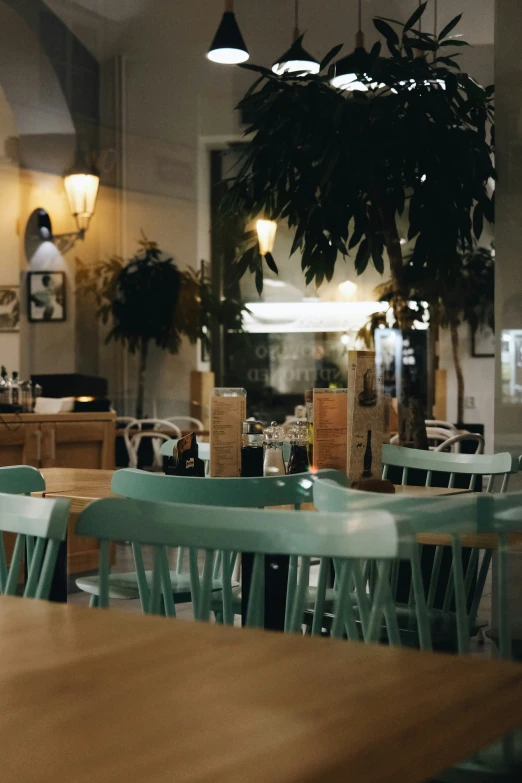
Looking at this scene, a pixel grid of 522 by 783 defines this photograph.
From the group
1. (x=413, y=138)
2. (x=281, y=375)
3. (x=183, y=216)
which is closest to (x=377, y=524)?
(x=413, y=138)

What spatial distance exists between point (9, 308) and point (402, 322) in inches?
137

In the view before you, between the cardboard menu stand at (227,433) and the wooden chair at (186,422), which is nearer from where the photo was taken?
the cardboard menu stand at (227,433)

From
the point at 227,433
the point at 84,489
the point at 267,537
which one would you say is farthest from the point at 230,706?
the point at 84,489

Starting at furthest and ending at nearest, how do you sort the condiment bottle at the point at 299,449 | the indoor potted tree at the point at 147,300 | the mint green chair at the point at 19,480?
the indoor potted tree at the point at 147,300 < the condiment bottle at the point at 299,449 < the mint green chair at the point at 19,480

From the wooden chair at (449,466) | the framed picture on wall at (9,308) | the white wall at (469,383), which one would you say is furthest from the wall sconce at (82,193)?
the wooden chair at (449,466)

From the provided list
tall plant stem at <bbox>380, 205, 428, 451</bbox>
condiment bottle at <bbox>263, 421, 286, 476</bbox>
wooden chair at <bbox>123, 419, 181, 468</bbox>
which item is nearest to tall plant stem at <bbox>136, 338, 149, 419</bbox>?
wooden chair at <bbox>123, 419, 181, 468</bbox>

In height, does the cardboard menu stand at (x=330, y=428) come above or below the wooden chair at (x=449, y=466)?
above

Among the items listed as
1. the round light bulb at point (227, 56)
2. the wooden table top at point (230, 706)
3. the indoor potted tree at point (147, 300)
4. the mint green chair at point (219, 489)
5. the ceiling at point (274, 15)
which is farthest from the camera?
the indoor potted tree at point (147, 300)

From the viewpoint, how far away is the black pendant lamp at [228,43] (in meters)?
5.95

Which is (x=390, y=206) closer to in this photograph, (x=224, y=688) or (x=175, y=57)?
(x=224, y=688)

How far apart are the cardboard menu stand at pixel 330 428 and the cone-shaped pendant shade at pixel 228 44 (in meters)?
4.06

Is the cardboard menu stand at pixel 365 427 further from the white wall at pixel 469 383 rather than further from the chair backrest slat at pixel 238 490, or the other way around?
the white wall at pixel 469 383

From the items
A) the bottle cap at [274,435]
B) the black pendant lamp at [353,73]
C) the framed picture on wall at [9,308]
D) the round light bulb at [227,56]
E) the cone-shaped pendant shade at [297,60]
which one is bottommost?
the bottle cap at [274,435]

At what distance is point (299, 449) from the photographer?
235 cm
